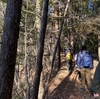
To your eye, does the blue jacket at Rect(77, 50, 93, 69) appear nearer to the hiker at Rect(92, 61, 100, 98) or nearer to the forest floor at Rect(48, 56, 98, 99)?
the forest floor at Rect(48, 56, 98, 99)

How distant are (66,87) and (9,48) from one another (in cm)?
911

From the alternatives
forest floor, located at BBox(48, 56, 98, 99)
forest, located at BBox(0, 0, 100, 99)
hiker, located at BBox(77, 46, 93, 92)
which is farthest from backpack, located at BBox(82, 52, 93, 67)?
forest floor, located at BBox(48, 56, 98, 99)

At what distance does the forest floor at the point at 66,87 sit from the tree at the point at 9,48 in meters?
6.90

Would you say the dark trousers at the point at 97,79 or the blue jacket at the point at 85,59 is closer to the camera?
the dark trousers at the point at 97,79

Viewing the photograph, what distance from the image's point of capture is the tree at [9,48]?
3816 millimetres

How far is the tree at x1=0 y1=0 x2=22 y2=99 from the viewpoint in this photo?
12.5 ft

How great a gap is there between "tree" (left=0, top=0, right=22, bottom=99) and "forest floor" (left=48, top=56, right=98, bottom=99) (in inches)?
271

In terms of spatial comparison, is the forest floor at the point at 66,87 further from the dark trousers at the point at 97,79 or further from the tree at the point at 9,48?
the tree at the point at 9,48

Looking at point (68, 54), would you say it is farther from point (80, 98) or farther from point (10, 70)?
point (10, 70)

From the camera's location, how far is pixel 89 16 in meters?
10.7

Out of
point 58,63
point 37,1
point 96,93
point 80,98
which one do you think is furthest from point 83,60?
point 58,63

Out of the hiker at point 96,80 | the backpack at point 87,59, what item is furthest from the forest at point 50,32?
the hiker at point 96,80

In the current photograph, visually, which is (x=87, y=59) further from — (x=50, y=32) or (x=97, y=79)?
(x=97, y=79)

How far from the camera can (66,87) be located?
12.5 m
